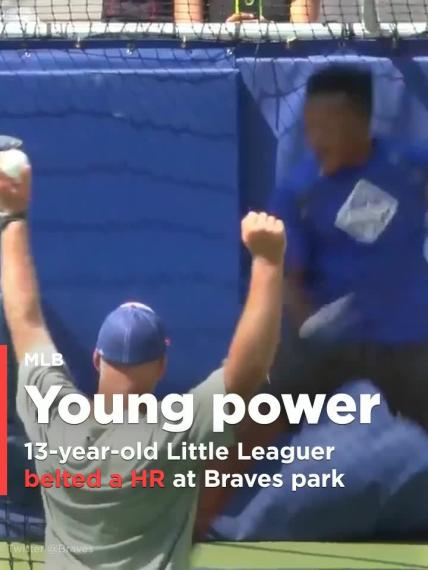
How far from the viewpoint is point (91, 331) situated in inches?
171

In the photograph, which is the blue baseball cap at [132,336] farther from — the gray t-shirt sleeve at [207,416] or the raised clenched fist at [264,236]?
the raised clenched fist at [264,236]

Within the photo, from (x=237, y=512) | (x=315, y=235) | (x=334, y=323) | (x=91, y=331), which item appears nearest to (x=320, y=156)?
(x=315, y=235)

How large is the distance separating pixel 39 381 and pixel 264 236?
0.92 m

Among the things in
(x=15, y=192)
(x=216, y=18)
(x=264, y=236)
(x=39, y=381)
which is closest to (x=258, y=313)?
(x=264, y=236)

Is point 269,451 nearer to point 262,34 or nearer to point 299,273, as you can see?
point 299,273

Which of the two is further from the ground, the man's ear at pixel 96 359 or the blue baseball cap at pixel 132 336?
the blue baseball cap at pixel 132 336

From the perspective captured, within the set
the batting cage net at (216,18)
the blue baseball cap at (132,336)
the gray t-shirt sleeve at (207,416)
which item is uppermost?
the batting cage net at (216,18)

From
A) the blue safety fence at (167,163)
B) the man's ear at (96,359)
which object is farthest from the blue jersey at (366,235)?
the man's ear at (96,359)

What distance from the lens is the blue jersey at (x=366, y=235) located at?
427 cm

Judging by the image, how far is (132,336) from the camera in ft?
13.9

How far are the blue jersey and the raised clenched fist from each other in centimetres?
3

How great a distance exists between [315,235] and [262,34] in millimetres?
708

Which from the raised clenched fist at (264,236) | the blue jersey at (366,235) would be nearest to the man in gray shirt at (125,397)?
the raised clenched fist at (264,236)

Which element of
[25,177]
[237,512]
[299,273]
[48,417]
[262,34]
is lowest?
[237,512]
